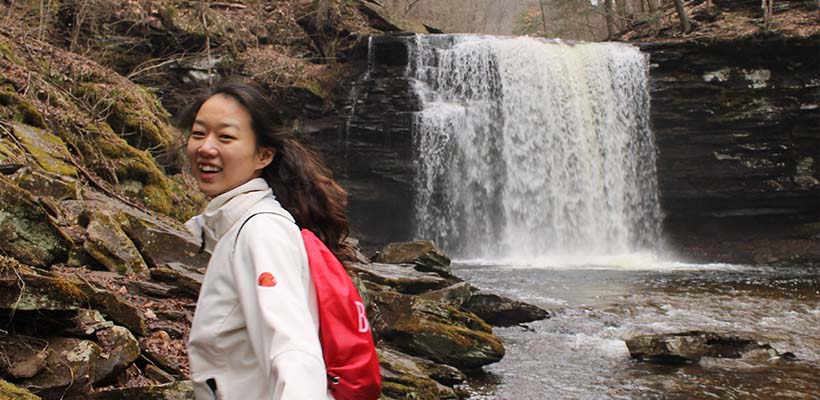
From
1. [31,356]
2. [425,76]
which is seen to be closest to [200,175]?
[31,356]

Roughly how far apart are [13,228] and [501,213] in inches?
689

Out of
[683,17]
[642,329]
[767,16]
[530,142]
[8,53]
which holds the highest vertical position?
[683,17]

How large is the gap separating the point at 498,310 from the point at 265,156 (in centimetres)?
802

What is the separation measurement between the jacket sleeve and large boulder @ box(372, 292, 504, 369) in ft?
18.0

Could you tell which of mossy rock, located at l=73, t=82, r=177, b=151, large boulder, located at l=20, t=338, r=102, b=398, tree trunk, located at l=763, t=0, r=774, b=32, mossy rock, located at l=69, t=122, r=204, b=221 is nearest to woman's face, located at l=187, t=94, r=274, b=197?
large boulder, located at l=20, t=338, r=102, b=398

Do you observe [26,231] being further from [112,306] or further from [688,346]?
[688,346]

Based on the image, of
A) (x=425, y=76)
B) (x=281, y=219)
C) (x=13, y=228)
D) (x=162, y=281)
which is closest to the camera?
(x=281, y=219)

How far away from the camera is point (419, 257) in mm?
11398

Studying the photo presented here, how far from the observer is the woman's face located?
1.74 metres

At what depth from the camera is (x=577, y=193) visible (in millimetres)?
20203

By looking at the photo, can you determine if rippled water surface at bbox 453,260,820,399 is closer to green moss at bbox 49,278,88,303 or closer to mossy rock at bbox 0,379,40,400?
green moss at bbox 49,278,88,303

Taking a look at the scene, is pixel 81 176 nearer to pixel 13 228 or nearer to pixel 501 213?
pixel 13 228

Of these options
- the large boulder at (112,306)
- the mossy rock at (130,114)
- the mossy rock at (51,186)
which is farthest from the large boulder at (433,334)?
the mossy rock at (130,114)

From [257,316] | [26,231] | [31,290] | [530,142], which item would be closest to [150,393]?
[31,290]
